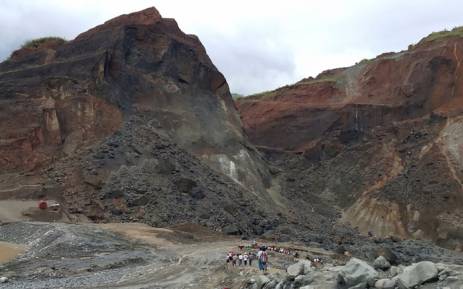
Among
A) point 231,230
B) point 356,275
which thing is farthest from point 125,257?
point 356,275

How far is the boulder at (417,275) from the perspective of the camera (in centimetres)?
1181

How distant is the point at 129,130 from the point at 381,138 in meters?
28.7

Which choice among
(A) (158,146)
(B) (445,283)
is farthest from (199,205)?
(B) (445,283)

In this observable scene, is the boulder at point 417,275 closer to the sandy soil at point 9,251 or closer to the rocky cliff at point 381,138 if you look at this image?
the sandy soil at point 9,251

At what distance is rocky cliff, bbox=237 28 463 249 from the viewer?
53312 millimetres

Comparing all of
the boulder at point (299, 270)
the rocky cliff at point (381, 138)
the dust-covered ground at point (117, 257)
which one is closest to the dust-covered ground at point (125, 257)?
the dust-covered ground at point (117, 257)

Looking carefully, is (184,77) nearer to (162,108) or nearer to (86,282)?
(162,108)

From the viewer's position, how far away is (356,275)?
12.6 m

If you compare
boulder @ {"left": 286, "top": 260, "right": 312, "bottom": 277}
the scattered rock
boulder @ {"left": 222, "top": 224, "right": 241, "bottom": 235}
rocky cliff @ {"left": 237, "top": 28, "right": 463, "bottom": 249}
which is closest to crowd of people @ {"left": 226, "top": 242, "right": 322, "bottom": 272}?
the scattered rock

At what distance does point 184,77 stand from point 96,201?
19.1 m

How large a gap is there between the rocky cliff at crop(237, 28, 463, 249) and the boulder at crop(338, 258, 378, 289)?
3787cm

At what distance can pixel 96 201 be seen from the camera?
4275cm

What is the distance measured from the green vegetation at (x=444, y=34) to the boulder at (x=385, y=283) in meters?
63.9

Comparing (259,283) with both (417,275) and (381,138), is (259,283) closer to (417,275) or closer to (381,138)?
(417,275)
